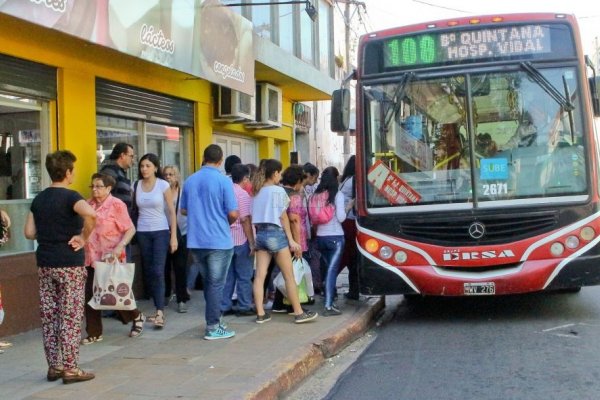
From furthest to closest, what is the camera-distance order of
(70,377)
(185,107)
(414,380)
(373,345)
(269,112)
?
1. (269,112)
2. (185,107)
3. (373,345)
4. (414,380)
5. (70,377)

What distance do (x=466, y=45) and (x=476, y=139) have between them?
3.42 ft

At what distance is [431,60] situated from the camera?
7.45 m

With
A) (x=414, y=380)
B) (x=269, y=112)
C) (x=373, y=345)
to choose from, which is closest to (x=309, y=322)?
(x=373, y=345)

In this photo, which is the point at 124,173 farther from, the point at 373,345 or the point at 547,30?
the point at 547,30

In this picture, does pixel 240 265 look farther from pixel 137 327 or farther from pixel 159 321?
pixel 137 327

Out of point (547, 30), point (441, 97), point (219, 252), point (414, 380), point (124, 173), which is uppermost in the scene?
point (547, 30)

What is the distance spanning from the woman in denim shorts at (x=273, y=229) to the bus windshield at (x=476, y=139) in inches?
41.1

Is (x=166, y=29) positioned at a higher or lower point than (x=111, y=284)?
higher

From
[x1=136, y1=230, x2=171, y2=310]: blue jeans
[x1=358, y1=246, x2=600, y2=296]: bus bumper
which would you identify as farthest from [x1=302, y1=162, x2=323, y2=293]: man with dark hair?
[x1=136, y1=230, x2=171, y2=310]: blue jeans

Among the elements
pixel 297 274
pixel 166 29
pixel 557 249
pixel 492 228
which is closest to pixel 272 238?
pixel 297 274

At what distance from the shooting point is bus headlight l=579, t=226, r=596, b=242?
6.87m

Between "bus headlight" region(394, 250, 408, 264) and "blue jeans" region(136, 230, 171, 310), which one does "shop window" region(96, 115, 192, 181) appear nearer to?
Result: "blue jeans" region(136, 230, 171, 310)

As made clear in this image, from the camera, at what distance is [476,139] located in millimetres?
7227

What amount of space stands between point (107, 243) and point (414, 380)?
3.03 meters
